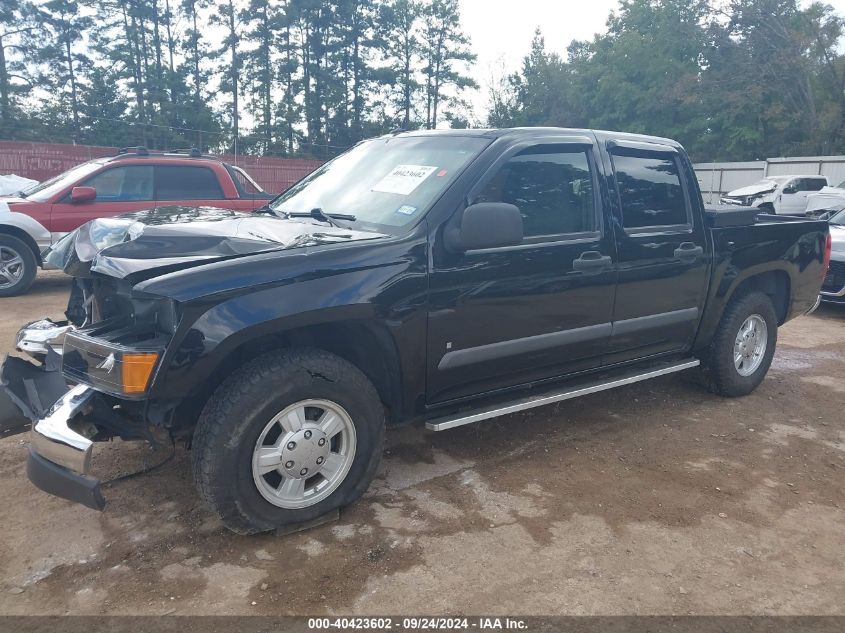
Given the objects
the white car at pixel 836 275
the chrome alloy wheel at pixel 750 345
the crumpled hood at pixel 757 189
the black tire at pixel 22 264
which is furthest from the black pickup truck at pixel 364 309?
the crumpled hood at pixel 757 189

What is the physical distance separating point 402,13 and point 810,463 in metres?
37.9

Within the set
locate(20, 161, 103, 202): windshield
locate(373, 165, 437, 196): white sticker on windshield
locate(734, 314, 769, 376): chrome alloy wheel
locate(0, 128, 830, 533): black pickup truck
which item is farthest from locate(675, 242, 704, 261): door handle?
locate(20, 161, 103, 202): windshield

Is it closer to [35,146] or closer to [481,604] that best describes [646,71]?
[35,146]

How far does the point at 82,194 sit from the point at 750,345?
7.61 m

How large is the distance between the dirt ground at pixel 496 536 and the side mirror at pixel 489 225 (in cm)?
133

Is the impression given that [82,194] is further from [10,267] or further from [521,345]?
[521,345]

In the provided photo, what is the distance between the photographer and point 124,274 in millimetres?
2824

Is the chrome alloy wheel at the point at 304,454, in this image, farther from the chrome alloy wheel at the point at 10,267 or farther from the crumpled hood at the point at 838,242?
the crumpled hood at the point at 838,242

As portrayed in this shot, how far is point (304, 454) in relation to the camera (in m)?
3.03

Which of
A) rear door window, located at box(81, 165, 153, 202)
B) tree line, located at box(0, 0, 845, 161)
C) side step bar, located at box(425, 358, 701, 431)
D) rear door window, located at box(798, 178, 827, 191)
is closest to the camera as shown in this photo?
side step bar, located at box(425, 358, 701, 431)

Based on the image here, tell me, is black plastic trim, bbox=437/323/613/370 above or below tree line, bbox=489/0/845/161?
below

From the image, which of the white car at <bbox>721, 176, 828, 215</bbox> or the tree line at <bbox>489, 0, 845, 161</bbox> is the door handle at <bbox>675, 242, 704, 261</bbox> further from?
the tree line at <bbox>489, 0, 845, 161</bbox>

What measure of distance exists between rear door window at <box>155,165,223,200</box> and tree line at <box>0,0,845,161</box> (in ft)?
72.8

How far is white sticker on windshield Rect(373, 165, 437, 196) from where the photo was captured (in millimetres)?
3632
